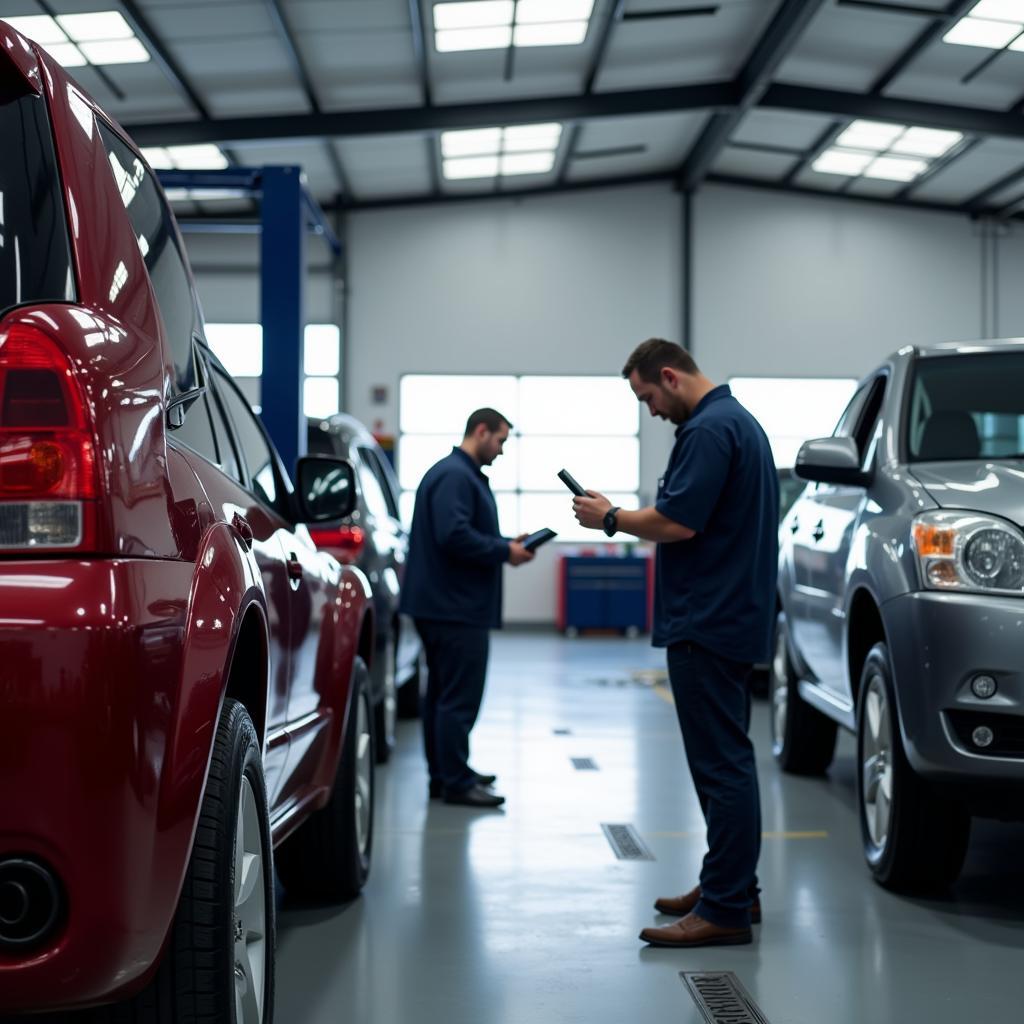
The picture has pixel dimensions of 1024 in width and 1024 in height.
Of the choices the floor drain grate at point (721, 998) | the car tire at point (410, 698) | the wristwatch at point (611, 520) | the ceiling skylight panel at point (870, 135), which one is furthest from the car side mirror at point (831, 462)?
the ceiling skylight panel at point (870, 135)

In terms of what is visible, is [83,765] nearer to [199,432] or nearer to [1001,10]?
[199,432]

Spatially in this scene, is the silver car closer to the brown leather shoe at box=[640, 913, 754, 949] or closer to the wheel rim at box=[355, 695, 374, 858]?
the brown leather shoe at box=[640, 913, 754, 949]

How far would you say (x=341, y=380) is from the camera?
17.3m

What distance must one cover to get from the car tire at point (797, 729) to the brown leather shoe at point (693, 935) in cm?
256

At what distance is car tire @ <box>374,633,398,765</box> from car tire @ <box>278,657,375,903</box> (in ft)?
7.86

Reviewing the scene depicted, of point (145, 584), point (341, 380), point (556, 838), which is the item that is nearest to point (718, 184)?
point (341, 380)

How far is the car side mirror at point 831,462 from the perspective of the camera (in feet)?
14.4

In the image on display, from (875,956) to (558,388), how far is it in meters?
14.3

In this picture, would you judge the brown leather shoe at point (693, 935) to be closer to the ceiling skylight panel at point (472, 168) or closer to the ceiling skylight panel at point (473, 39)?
the ceiling skylight panel at point (473, 39)

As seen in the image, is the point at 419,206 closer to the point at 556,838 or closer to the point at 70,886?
the point at 556,838

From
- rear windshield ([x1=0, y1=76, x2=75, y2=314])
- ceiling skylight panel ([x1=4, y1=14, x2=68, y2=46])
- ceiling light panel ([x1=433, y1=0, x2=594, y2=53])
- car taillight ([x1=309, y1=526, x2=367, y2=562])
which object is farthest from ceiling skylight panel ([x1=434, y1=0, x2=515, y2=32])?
rear windshield ([x1=0, y1=76, x2=75, y2=314])

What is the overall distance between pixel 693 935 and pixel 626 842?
4.51ft

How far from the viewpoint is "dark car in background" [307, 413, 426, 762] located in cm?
620

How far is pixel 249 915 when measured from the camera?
235 centimetres
